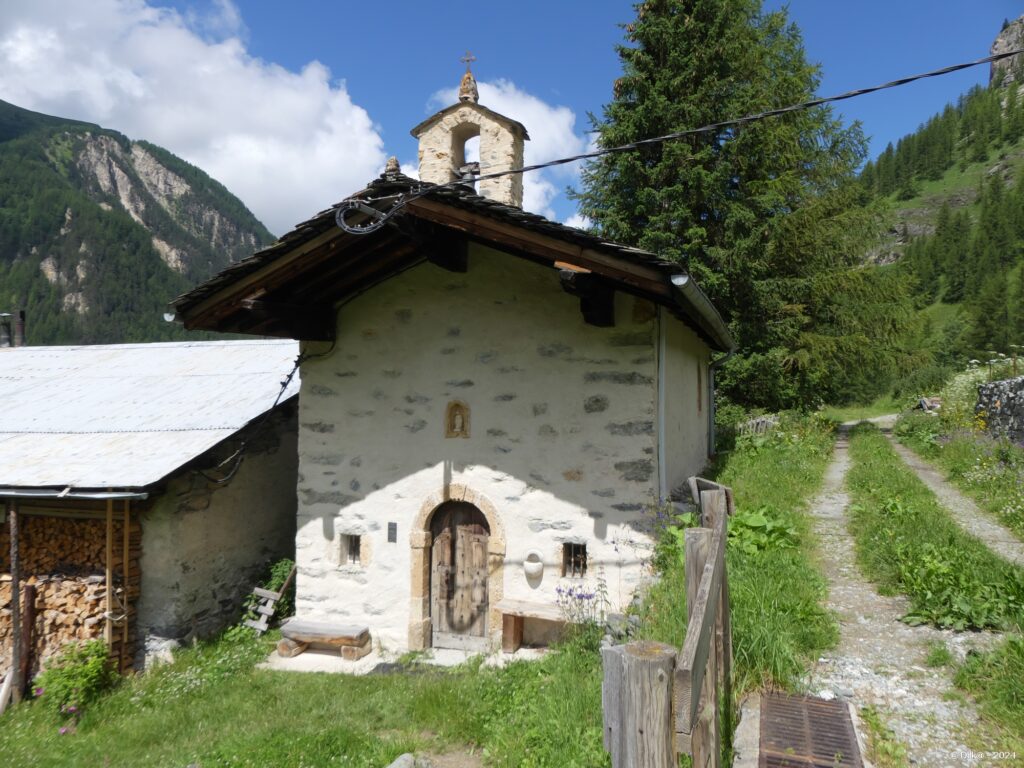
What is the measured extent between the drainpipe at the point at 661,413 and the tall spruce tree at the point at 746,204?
943 cm

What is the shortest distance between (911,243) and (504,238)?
292 feet

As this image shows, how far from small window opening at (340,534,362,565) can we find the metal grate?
15.7 feet

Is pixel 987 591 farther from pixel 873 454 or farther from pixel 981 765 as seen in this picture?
pixel 873 454

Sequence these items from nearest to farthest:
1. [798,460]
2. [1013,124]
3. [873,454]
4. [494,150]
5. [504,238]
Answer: [504,238]
[494,150]
[798,460]
[873,454]
[1013,124]

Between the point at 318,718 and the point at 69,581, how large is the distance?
13.3ft

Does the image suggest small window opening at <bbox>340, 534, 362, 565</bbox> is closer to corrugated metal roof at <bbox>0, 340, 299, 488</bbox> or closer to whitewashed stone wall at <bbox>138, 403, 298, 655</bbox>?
whitewashed stone wall at <bbox>138, 403, 298, 655</bbox>

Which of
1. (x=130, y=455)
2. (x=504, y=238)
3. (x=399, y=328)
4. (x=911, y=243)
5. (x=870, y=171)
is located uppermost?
(x=870, y=171)

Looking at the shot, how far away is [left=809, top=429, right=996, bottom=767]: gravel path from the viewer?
307cm

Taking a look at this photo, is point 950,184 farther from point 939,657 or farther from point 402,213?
point 939,657

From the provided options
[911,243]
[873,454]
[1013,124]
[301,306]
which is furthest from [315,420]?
[1013,124]

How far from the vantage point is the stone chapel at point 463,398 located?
5.98 metres

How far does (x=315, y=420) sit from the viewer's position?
7.21 metres

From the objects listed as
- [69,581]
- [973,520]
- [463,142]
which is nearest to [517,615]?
[69,581]

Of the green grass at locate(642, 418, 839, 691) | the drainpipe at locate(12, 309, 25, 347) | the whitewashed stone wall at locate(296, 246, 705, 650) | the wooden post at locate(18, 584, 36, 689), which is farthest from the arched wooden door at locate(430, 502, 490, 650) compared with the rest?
the drainpipe at locate(12, 309, 25, 347)
